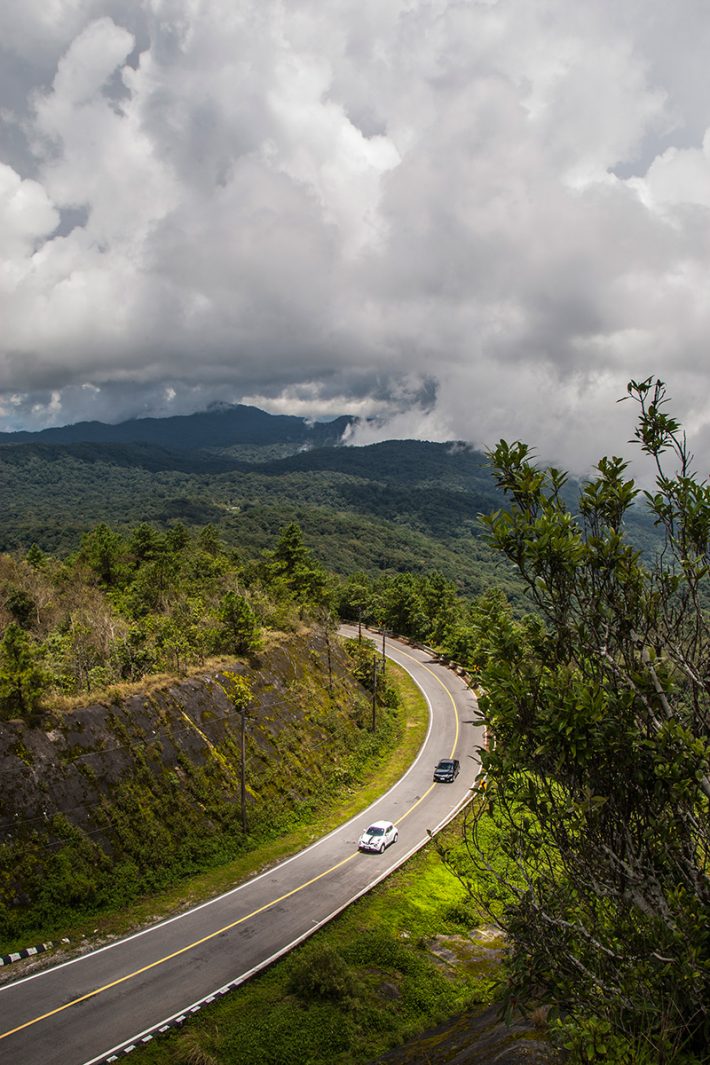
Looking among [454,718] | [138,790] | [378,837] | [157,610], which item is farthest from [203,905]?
[454,718]

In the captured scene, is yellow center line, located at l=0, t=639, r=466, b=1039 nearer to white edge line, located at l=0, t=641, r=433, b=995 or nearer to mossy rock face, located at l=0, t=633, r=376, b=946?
white edge line, located at l=0, t=641, r=433, b=995

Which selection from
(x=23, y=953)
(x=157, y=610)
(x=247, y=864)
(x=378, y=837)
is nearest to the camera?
(x=23, y=953)

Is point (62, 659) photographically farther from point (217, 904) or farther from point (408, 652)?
point (408, 652)

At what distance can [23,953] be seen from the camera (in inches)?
858

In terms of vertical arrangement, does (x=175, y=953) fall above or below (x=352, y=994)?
below

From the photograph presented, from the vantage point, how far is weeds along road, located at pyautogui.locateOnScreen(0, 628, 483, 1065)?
18.4 meters

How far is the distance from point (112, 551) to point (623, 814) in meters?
59.0

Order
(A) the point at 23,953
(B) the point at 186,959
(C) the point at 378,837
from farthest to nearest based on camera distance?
(C) the point at 378,837 → (B) the point at 186,959 → (A) the point at 23,953

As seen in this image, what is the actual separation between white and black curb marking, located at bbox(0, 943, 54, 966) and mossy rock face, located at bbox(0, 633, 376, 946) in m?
0.69

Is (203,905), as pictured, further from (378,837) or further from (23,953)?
(378,837)

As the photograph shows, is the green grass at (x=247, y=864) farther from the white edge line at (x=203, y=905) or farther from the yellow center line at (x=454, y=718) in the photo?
the yellow center line at (x=454, y=718)

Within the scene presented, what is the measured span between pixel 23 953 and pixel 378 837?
16.8m

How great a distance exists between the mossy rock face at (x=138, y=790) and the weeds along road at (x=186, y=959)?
9.50 ft

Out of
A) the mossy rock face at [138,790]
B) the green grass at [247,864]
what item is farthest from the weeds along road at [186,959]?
the mossy rock face at [138,790]
